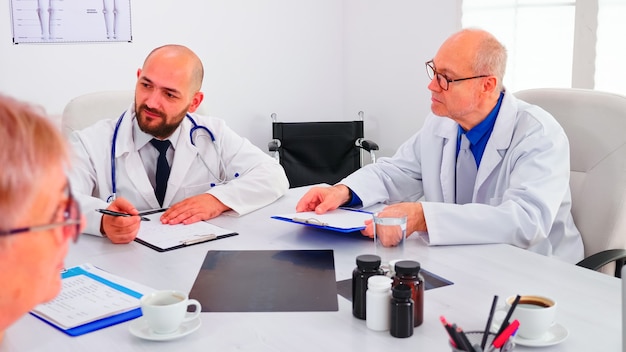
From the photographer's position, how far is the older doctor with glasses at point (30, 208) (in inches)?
26.9

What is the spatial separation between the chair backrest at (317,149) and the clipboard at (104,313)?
8.29ft

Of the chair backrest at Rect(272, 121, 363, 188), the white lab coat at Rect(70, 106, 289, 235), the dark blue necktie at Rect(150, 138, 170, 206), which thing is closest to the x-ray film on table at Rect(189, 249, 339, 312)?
the white lab coat at Rect(70, 106, 289, 235)

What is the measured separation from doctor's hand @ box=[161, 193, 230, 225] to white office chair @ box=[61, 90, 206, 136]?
2.18ft

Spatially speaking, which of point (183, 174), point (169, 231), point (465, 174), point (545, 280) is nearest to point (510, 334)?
point (545, 280)

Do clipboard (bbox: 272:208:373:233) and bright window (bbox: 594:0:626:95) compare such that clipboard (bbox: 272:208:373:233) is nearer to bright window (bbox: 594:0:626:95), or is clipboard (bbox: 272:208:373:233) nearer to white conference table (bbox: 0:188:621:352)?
white conference table (bbox: 0:188:621:352)

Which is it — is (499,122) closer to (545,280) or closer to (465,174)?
(465,174)

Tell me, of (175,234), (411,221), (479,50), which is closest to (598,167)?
(479,50)

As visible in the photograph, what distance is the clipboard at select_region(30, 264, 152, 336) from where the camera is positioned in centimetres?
116

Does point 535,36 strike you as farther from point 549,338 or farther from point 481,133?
point 549,338

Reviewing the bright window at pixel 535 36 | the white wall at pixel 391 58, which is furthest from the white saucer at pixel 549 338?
the white wall at pixel 391 58

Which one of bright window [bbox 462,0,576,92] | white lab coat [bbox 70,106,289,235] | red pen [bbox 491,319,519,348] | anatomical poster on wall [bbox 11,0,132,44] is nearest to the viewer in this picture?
red pen [bbox 491,319,519,348]

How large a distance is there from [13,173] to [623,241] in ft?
5.73

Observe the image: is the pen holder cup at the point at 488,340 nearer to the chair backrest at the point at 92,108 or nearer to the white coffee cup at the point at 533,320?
the white coffee cup at the point at 533,320

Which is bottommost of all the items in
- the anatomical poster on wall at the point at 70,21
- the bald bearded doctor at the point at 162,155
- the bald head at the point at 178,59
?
the bald bearded doctor at the point at 162,155
